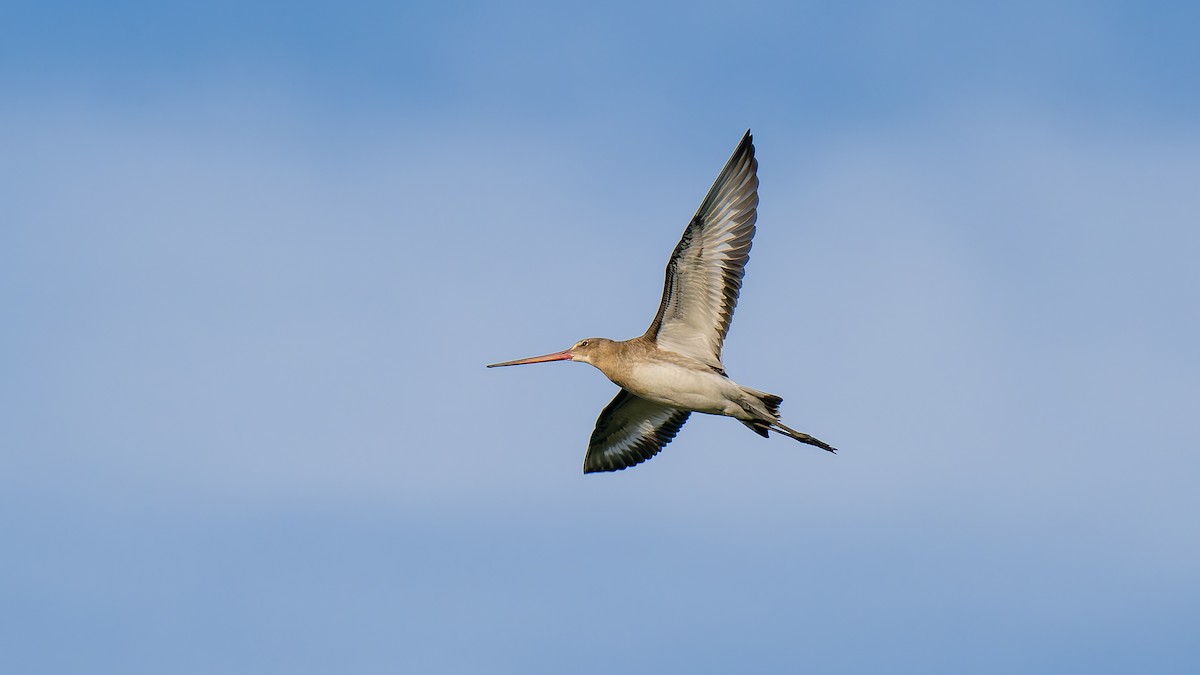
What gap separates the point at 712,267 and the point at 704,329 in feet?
3.13

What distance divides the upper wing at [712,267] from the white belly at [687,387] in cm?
44

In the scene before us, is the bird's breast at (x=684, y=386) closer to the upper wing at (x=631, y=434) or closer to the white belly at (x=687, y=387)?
the white belly at (x=687, y=387)

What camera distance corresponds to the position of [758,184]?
1928cm

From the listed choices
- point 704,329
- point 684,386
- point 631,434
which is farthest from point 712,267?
point 631,434

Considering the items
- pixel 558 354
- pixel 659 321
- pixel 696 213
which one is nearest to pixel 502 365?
pixel 558 354

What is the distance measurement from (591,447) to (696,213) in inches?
197

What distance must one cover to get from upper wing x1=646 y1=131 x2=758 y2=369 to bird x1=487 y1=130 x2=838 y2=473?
0.5 inches

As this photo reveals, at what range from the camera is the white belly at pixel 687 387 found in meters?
19.4

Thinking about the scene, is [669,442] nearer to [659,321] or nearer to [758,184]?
[659,321]

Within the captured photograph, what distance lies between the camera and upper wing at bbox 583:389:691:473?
22094mm

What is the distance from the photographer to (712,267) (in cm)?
1955

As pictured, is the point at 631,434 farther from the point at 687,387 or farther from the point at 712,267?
the point at 712,267

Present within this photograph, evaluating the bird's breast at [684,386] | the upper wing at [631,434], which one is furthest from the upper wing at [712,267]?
the upper wing at [631,434]

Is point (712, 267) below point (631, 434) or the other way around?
the other way around
